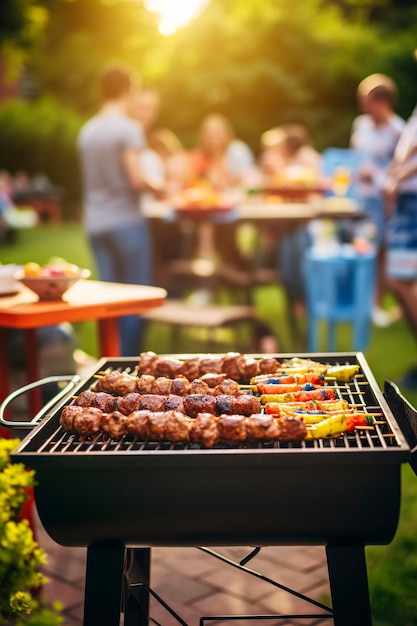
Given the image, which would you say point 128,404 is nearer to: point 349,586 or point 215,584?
point 349,586

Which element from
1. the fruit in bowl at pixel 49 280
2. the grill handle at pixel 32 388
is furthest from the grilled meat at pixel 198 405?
the fruit in bowl at pixel 49 280

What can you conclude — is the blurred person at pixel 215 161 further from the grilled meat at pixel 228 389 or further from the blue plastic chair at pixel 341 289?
the grilled meat at pixel 228 389

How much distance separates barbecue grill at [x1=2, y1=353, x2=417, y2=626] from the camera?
2168 mm

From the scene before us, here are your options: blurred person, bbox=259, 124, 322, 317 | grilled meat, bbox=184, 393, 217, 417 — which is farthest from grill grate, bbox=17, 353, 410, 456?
blurred person, bbox=259, 124, 322, 317

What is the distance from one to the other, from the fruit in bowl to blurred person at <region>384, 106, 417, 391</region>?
319cm

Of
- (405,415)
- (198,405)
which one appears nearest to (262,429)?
(198,405)

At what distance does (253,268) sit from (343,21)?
30.7m

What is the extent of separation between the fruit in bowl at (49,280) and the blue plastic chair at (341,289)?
3931mm

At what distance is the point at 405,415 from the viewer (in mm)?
2660

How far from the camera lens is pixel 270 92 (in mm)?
30359

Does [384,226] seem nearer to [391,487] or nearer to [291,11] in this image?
[391,487]

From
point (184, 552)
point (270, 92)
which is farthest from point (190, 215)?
point (270, 92)

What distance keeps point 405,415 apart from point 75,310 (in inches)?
59.2

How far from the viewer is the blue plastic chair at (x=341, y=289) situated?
7.41m
